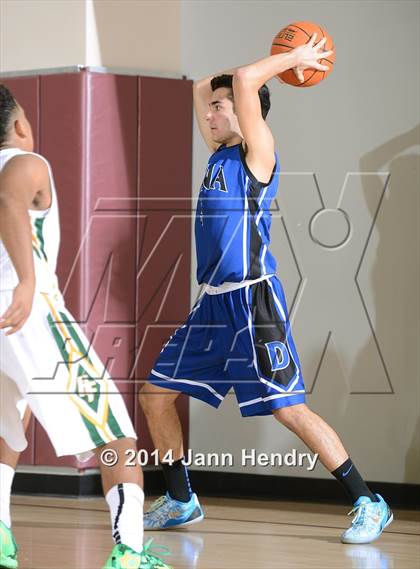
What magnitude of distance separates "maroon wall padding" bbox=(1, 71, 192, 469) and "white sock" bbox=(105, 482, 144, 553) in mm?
2160

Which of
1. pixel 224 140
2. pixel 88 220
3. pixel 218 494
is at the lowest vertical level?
pixel 218 494

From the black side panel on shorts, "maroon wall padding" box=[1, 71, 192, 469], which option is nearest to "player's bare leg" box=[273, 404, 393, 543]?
the black side panel on shorts

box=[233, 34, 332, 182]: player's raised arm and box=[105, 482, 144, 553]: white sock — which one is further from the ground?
box=[233, 34, 332, 182]: player's raised arm

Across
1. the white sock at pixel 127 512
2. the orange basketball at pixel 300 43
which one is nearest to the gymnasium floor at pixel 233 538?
the white sock at pixel 127 512

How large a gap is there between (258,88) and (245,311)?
34.7 inches

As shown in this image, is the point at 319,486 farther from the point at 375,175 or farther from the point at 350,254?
the point at 375,175

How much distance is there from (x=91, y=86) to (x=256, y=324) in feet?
5.58

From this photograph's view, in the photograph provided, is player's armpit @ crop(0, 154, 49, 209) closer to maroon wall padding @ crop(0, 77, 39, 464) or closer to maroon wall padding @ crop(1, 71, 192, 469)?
maroon wall padding @ crop(1, 71, 192, 469)

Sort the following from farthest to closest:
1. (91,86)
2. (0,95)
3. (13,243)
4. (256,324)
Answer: (91,86) → (256,324) → (0,95) → (13,243)

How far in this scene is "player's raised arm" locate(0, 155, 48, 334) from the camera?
3.35 metres

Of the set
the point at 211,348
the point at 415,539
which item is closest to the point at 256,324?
the point at 211,348

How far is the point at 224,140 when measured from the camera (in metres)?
4.78

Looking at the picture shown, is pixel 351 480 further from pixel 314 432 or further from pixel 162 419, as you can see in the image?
pixel 162 419

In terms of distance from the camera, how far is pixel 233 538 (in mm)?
4707
